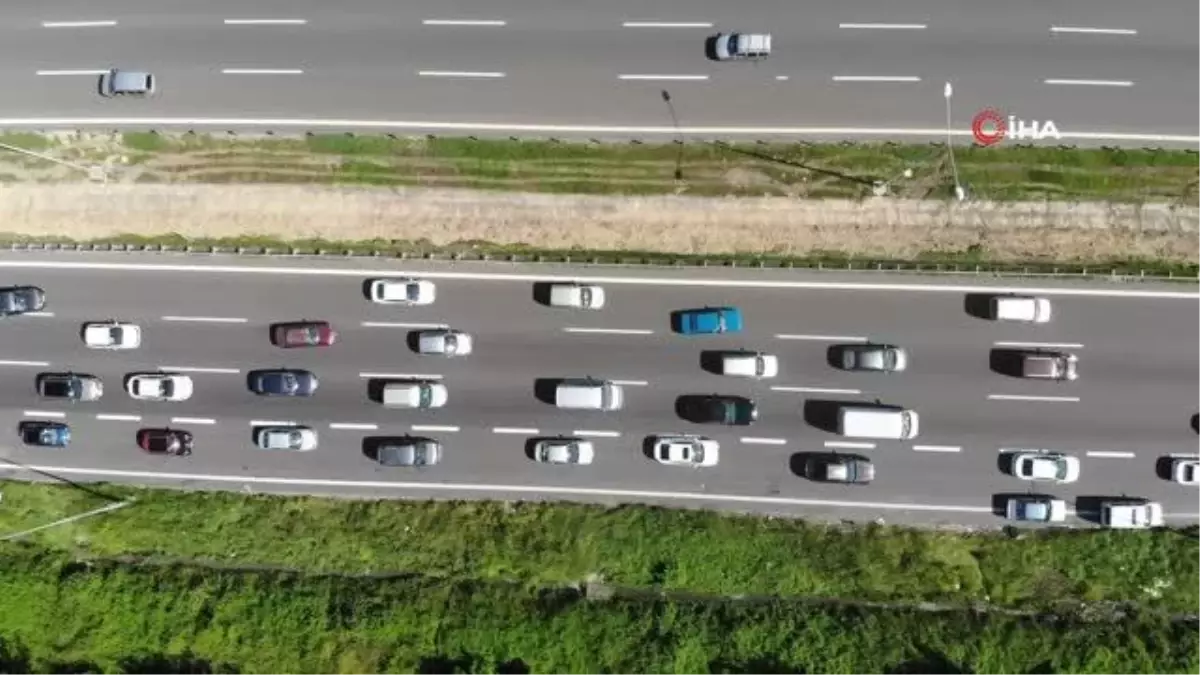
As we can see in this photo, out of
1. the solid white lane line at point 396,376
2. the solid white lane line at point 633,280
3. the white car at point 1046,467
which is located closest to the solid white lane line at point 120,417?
the solid white lane line at point 633,280

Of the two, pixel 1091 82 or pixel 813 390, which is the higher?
pixel 1091 82

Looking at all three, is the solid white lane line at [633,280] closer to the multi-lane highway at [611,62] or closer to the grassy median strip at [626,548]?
the multi-lane highway at [611,62]

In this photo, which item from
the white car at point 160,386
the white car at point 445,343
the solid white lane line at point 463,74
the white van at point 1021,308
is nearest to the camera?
the white van at point 1021,308

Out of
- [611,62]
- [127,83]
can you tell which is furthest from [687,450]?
[127,83]

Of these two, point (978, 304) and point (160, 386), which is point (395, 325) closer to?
point (160, 386)

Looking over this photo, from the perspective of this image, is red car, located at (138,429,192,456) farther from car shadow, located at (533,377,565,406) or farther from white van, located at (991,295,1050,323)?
white van, located at (991,295,1050,323)

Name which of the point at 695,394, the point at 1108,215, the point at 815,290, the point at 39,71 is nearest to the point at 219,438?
→ the point at 39,71

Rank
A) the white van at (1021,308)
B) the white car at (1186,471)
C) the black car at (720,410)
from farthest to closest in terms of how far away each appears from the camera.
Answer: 1. the black car at (720,410)
2. the white van at (1021,308)
3. the white car at (1186,471)
